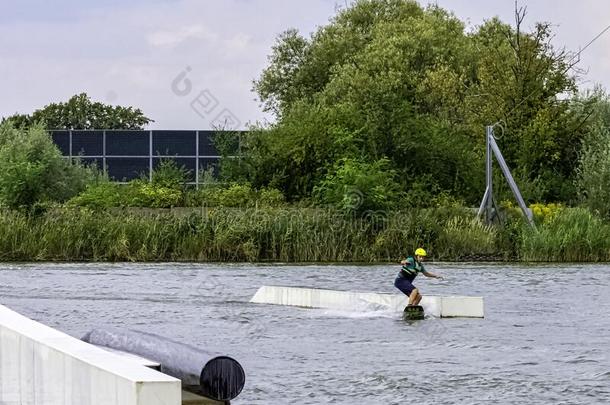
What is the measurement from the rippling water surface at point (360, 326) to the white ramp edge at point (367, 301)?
0.83ft

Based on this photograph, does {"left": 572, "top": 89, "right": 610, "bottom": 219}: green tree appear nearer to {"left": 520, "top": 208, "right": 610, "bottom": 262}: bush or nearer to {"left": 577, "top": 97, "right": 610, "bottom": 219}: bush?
{"left": 577, "top": 97, "right": 610, "bottom": 219}: bush

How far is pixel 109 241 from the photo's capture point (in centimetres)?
4966

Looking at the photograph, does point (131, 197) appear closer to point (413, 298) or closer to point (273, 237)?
point (273, 237)

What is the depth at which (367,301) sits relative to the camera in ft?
104

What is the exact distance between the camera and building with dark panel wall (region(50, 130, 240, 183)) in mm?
80750

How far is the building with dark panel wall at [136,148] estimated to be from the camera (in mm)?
80750

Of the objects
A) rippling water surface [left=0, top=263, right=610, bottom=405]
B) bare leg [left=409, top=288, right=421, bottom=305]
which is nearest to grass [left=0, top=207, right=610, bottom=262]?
rippling water surface [left=0, top=263, right=610, bottom=405]

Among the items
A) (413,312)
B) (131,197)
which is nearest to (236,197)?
(131,197)

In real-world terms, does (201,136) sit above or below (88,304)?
above

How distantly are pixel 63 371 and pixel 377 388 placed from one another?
9776mm

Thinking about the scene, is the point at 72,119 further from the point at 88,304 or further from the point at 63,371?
the point at 63,371

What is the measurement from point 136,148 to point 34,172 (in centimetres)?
2436

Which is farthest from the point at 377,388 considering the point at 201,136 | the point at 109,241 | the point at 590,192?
the point at 201,136

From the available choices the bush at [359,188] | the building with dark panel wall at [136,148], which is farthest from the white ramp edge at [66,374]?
the building with dark panel wall at [136,148]
